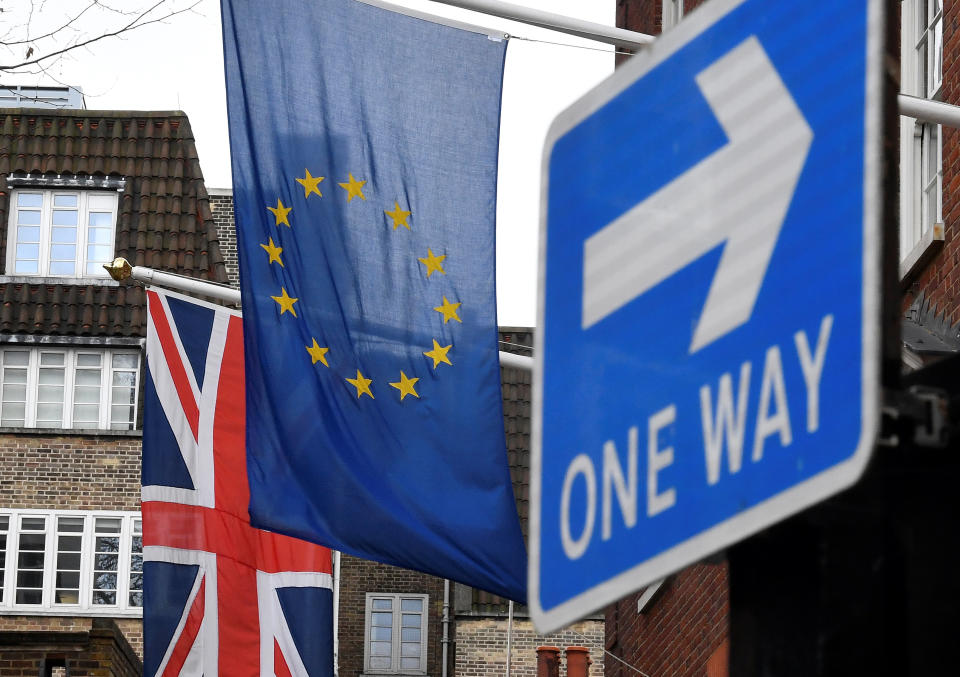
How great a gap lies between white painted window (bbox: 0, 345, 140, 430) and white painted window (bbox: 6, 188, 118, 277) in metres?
1.68

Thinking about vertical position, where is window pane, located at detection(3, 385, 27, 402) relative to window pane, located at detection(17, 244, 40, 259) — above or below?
below

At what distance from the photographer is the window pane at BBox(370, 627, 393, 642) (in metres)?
36.2

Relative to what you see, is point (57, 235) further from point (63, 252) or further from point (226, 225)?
point (226, 225)

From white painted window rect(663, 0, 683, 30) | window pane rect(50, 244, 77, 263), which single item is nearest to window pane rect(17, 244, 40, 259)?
window pane rect(50, 244, 77, 263)

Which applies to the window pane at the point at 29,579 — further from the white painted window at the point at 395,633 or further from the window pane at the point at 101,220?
the white painted window at the point at 395,633

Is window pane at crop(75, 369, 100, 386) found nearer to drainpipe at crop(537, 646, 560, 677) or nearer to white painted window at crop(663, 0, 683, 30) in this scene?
drainpipe at crop(537, 646, 560, 677)

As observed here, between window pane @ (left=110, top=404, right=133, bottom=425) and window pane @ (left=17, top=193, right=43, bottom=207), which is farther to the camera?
window pane @ (left=17, top=193, right=43, bottom=207)

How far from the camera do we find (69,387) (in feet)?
102

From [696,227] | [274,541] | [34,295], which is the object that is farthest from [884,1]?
[34,295]

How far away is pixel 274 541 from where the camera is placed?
13.2 metres

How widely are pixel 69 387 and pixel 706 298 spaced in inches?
1182

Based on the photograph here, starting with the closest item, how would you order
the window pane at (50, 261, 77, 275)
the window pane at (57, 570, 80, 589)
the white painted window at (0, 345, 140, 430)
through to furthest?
the window pane at (57, 570, 80, 589)
the white painted window at (0, 345, 140, 430)
the window pane at (50, 261, 77, 275)

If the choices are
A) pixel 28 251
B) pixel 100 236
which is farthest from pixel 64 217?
pixel 28 251

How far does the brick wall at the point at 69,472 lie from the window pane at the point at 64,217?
4.15 meters
